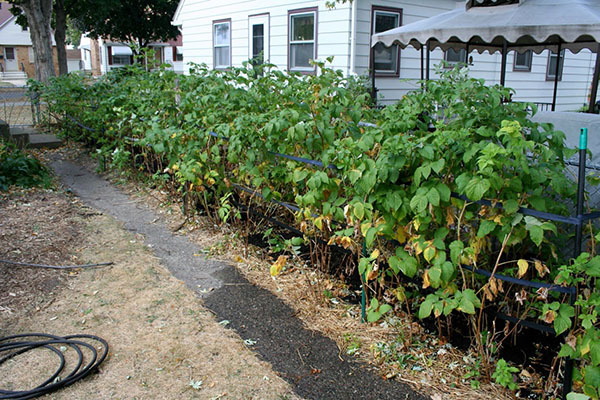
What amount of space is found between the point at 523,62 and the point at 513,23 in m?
7.00

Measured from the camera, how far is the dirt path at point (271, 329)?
276cm

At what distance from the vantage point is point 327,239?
3832 millimetres

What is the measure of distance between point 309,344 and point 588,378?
1.53 m

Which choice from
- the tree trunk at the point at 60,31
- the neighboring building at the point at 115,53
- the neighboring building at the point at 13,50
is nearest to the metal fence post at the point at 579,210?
the tree trunk at the point at 60,31

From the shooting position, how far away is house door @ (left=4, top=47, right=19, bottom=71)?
52969 mm

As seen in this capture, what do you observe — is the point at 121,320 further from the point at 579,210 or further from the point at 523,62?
the point at 523,62

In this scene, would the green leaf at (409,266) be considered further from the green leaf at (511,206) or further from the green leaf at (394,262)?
the green leaf at (511,206)

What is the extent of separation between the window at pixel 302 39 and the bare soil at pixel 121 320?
6.78 meters

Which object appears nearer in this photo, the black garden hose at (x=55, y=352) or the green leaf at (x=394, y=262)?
the black garden hose at (x=55, y=352)

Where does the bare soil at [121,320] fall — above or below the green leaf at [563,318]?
below

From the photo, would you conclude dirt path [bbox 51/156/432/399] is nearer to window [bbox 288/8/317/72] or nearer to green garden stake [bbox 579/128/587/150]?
green garden stake [bbox 579/128/587/150]

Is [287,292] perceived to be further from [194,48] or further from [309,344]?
[194,48]

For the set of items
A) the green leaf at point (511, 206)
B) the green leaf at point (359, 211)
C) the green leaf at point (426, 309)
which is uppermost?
the green leaf at point (511, 206)

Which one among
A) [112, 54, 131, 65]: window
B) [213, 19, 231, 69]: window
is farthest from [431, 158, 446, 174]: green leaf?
[112, 54, 131, 65]: window
